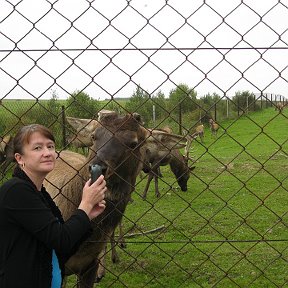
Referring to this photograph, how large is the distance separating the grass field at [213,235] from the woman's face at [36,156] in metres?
0.90

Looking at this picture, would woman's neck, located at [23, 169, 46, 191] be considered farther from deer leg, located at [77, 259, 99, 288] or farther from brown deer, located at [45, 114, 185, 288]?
deer leg, located at [77, 259, 99, 288]

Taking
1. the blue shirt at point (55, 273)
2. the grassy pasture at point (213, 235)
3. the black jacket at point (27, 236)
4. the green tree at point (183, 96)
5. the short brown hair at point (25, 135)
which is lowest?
the grassy pasture at point (213, 235)

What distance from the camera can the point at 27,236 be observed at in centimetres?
222

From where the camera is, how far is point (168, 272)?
6.29 m

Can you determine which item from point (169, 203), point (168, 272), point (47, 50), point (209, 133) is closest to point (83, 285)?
point (168, 272)

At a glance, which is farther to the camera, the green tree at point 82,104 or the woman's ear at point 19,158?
the green tree at point 82,104

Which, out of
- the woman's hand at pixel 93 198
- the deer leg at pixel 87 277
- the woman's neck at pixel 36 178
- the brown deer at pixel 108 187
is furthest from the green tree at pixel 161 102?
the deer leg at pixel 87 277

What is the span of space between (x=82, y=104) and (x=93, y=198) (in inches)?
75.6

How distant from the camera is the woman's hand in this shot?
7.69 feet

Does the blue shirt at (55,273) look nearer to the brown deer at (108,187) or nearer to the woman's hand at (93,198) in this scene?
the woman's hand at (93,198)

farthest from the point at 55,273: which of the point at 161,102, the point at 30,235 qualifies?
the point at 161,102

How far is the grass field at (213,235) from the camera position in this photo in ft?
12.4

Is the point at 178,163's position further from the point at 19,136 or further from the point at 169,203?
the point at 19,136

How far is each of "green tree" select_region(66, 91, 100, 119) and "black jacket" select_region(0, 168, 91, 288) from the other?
697mm
